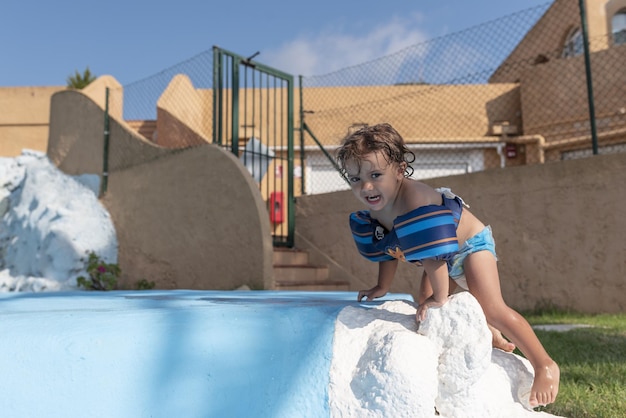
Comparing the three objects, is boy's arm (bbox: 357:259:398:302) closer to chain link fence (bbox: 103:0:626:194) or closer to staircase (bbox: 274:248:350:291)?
staircase (bbox: 274:248:350:291)

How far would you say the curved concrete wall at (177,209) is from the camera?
18.6 ft

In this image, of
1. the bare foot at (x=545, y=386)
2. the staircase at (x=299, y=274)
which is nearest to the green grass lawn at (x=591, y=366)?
the bare foot at (x=545, y=386)

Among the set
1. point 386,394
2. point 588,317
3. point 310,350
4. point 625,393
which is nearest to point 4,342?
point 310,350

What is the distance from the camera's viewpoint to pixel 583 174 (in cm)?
465

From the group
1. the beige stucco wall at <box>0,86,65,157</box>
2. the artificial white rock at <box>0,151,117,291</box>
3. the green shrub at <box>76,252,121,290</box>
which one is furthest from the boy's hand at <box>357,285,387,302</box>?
the beige stucco wall at <box>0,86,65,157</box>

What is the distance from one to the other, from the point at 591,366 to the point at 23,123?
1261 cm

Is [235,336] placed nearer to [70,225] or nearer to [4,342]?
[4,342]

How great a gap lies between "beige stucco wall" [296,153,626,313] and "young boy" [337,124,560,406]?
327 centimetres

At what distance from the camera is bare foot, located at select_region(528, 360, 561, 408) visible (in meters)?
1.55

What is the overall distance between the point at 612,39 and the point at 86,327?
11.8m

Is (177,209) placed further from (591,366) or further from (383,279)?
(591,366)

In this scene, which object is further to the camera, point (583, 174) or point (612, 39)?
point (612, 39)

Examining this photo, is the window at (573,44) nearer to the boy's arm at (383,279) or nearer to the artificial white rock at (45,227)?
the artificial white rock at (45,227)

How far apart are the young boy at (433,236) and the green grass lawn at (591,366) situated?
0.46 m
